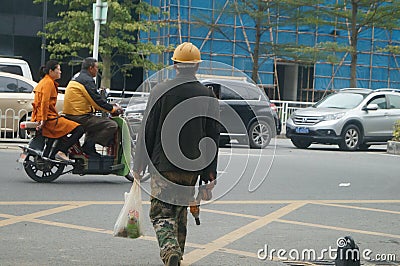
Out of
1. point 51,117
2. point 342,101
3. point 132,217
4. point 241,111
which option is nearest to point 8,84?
point 51,117

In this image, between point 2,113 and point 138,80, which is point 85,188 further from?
point 138,80

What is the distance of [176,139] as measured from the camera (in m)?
5.60

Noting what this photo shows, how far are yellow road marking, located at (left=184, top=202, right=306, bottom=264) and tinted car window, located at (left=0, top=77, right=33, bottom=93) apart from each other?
9631 millimetres

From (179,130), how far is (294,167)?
30.2 feet

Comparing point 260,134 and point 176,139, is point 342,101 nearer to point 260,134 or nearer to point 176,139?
point 260,134

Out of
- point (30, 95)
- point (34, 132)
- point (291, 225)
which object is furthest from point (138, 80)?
point (291, 225)

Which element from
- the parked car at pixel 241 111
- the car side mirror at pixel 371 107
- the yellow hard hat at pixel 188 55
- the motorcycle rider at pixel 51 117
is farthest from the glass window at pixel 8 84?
the yellow hard hat at pixel 188 55

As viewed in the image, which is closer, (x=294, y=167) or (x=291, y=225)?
(x=291, y=225)

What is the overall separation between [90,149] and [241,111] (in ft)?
7.40

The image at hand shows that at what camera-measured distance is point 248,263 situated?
6332 mm

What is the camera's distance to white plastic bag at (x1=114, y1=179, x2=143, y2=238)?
5.91 metres

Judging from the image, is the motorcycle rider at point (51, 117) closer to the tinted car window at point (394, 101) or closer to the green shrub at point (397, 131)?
the green shrub at point (397, 131)

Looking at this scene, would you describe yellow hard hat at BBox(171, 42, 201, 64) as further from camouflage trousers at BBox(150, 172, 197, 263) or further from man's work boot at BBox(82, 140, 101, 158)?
man's work boot at BBox(82, 140, 101, 158)

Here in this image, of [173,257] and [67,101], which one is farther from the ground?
[67,101]
